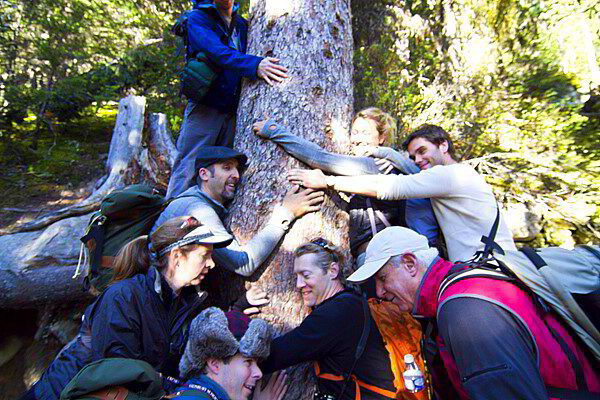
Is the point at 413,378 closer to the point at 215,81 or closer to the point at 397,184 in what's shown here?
the point at 397,184

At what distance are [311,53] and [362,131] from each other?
864 mm

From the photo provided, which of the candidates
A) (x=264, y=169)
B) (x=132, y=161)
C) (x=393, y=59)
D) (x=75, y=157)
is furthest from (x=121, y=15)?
(x=264, y=169)

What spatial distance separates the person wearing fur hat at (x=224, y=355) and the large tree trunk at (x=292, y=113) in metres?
0.40

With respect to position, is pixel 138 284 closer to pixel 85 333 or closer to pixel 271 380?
pixel 85 333

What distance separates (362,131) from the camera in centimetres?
388

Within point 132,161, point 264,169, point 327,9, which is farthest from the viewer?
point 132,161

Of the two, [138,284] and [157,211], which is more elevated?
[157,211]

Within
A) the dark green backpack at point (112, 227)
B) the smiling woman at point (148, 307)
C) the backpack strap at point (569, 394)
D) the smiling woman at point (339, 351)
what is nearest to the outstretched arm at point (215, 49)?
the dark green backpack at point (112, 227)

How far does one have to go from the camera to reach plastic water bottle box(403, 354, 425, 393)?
2537 millimetres

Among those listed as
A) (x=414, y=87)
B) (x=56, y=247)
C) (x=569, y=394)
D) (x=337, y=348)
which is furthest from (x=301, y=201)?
(x=414, y=87)

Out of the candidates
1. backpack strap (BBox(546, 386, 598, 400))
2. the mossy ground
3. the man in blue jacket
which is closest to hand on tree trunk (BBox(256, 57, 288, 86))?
the man in blue jacket

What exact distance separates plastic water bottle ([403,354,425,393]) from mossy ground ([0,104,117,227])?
758cm

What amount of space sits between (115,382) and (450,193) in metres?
2.62

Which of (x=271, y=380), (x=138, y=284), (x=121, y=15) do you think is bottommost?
(x=271, y=380)
